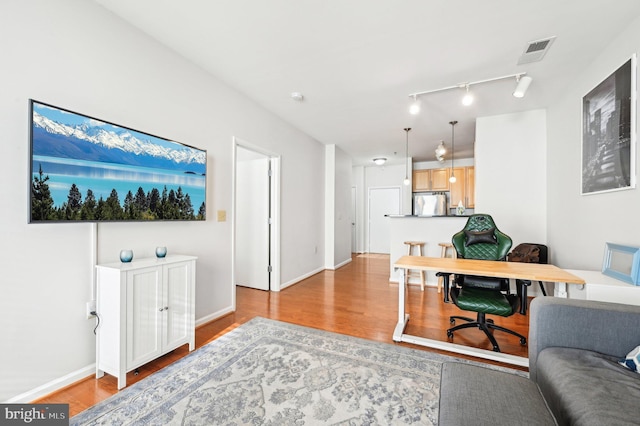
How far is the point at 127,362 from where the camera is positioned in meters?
1.81

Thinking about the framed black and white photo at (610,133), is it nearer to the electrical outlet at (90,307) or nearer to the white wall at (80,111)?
the white wall at (80,111)

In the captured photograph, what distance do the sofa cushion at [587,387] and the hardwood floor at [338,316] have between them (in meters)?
1.09

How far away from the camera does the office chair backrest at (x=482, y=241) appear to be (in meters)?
2.59

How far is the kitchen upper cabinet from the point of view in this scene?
6.39 meters

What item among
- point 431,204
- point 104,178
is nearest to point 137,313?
point 104,178

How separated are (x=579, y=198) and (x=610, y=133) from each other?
824 mm

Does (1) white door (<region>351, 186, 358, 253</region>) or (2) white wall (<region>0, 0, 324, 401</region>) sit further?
(1) white door (<region>351, 186, 358, 253</region>)

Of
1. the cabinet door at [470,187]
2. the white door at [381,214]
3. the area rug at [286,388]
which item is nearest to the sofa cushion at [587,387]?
the area rug at [286,388]

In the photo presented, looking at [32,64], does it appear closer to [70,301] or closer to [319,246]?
[70,301]

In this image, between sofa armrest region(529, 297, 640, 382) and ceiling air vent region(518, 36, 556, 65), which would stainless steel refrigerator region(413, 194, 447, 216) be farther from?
sofa armrest region(529, 297, 640, 382)

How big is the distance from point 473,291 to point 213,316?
8.95ft

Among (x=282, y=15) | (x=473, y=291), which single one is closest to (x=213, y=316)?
(x=473, y=291)

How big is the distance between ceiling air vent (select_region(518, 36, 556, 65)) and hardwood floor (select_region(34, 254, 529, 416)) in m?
2.69

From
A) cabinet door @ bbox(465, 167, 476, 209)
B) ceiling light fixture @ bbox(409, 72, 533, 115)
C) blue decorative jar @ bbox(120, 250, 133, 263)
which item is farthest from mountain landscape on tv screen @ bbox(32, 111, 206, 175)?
cabinet door @ bbox(465, 167, 476, 209)
